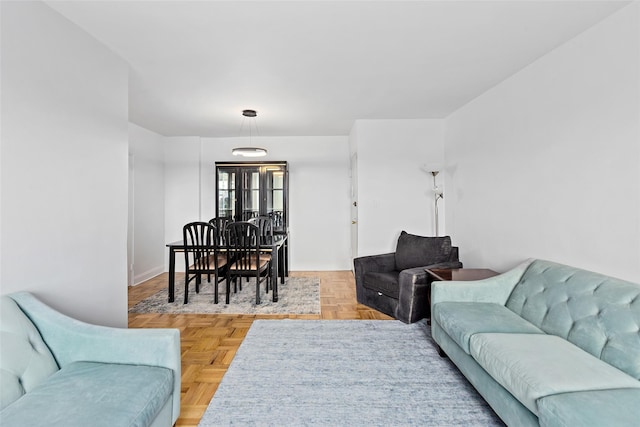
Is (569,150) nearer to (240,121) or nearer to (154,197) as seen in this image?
(240,121)

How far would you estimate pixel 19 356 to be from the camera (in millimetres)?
1273

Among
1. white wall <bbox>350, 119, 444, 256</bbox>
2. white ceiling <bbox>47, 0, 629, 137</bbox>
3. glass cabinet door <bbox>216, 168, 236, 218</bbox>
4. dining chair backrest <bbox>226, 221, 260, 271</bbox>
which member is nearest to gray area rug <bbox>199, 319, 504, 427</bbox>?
dining chair backrest <bbox>226, 221, 260, 271</bbox>

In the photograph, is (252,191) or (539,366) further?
(252,191)

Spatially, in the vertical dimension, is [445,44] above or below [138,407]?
above

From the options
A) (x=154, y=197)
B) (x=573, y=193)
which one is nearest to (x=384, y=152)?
(x=573, y=193)

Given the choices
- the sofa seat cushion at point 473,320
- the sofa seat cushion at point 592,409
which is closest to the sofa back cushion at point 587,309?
the sofa seat cushion at point 473,320

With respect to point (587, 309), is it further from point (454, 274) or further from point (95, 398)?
point (95, 398)

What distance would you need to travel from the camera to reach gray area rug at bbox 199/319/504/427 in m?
1.61

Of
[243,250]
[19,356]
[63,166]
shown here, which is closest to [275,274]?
[243,250]

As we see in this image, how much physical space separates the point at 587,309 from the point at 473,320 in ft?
1.96

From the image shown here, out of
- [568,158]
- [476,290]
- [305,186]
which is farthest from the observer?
[305,186]

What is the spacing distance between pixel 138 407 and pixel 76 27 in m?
2.37

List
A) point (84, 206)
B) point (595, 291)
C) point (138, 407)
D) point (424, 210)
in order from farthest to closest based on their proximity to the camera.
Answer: point (424, 210) → point (84, 206) → point (595, 291) → point (138, 407)

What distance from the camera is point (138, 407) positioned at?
3.79 feet
